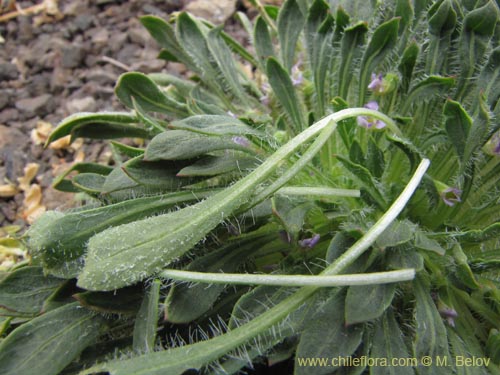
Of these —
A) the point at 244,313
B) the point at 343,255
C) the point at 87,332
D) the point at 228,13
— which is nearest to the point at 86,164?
the point at 87,332

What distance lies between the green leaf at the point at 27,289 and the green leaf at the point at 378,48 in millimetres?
1183

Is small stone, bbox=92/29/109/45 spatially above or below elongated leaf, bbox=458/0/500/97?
below

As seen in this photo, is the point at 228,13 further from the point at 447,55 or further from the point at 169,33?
the point at 447,55

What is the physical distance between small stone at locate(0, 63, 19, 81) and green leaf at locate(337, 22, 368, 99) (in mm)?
1890

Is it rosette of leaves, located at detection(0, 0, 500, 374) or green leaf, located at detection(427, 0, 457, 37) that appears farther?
green leaf, located at detection(427, 0, 457, 37)

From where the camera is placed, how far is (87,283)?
1.16m

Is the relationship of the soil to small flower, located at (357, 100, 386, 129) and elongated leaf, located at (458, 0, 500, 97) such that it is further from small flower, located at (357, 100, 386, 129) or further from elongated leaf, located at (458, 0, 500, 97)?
elongated leaf, located at (458, 0, 500, 97)

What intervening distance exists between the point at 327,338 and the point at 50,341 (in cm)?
72

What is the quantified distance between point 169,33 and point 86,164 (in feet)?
A: 2.17

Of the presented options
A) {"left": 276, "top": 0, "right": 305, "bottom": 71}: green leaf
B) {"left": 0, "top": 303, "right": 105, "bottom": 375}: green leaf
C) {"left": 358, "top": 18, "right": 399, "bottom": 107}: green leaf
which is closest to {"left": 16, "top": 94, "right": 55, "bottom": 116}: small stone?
{"left": 276, "top": 0, "right": 305, "bottom": 71}: green leaf

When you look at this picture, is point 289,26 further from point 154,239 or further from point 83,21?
point 83,21

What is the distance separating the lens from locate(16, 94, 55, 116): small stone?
2.70 meters

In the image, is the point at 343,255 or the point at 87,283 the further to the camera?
the point at 343,255

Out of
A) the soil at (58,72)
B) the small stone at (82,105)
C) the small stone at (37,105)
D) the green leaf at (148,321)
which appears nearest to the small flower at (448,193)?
the green leaf at (148,321)
